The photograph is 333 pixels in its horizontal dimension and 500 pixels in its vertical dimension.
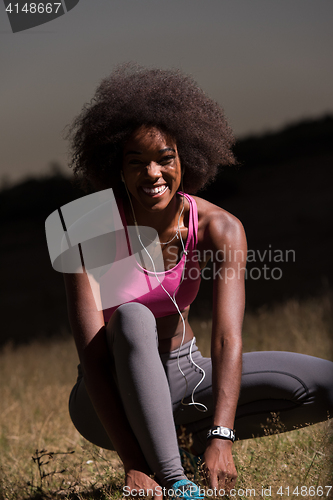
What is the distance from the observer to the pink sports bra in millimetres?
2031

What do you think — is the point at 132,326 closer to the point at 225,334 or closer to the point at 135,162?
the point at 225,334

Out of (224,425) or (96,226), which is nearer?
(224,425)

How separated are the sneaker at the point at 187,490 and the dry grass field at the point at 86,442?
197 mm

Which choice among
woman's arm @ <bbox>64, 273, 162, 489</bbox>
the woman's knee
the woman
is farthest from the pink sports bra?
the woman's knee

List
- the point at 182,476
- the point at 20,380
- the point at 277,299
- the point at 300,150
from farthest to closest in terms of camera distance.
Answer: the point at 300,150 < the point at 277,299 < the point at 20,380 < the point at 182,476

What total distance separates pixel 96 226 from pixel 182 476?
3.09ft

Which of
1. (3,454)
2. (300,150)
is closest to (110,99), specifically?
(3,454)

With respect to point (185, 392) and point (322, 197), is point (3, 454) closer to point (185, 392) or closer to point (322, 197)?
point (185, 392)

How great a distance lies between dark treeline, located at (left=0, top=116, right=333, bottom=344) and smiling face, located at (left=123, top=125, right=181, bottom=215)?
14.8 feet

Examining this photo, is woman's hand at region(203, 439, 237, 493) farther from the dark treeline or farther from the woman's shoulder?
the dark treeline

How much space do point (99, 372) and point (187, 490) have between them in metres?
0.49

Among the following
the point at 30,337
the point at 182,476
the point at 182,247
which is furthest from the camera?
the point at 30,337

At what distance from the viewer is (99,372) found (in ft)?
6.09

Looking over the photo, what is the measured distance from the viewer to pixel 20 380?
5.04 metres
